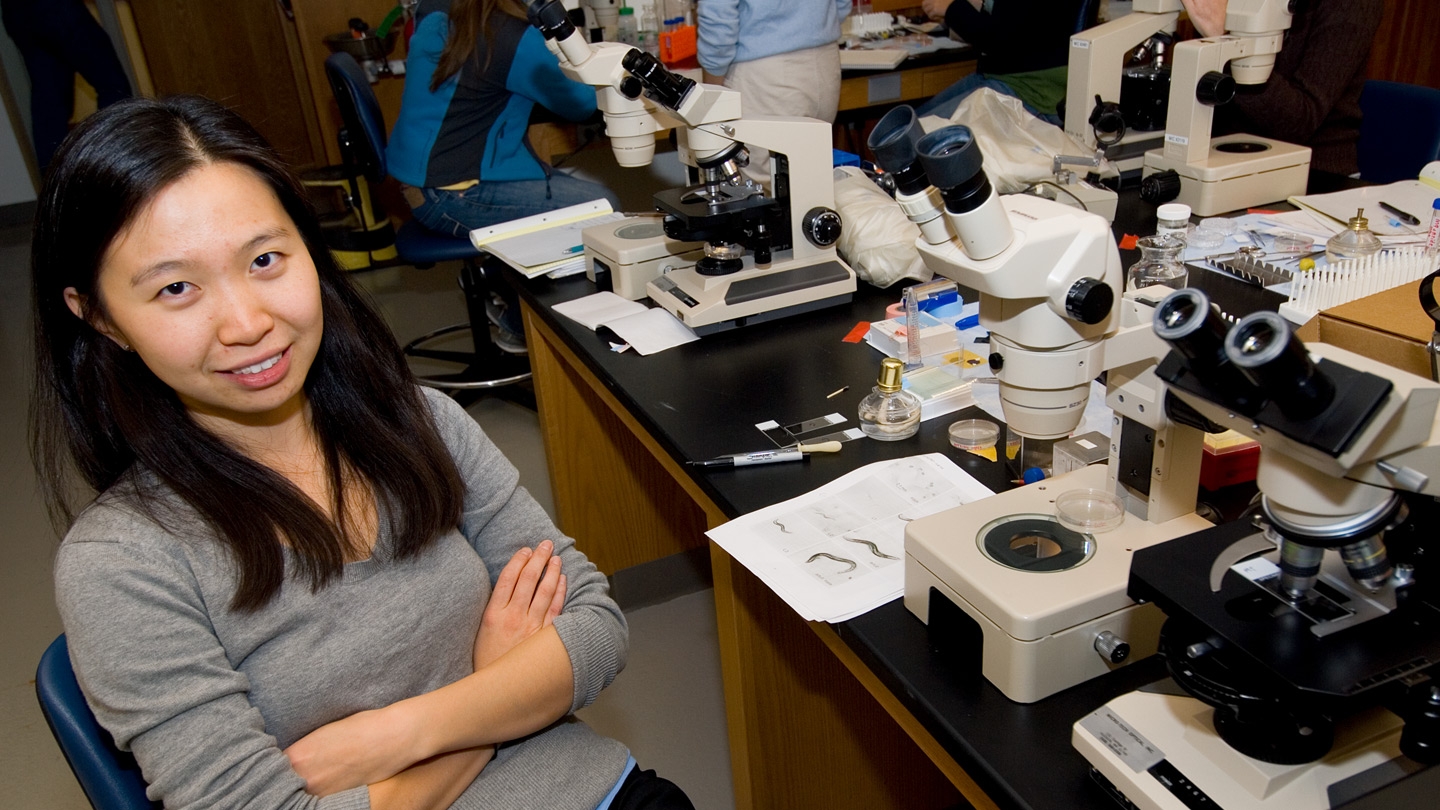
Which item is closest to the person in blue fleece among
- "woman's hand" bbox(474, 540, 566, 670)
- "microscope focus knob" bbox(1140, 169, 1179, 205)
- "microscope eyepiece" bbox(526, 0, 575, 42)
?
"microscope eyepiece" bbox(526, 0, 575, 42)

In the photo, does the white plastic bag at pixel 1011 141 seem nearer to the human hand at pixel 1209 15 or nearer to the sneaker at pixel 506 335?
the human hand at pixel 1209 15

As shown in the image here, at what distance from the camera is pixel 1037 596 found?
90 centimetres

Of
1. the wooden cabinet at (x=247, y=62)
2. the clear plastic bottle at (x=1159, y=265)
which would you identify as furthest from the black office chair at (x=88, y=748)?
the wooden cabinet at (x=247, y=62)

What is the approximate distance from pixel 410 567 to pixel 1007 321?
679mm

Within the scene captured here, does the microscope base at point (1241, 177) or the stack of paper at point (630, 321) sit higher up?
the microscope base at point (1241, 177)

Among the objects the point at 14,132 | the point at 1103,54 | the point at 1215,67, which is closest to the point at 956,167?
the point at 1215,67

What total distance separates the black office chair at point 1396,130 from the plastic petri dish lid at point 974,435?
1.58 metres

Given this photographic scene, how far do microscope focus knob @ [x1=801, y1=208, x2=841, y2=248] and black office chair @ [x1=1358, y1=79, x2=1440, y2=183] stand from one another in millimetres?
1418

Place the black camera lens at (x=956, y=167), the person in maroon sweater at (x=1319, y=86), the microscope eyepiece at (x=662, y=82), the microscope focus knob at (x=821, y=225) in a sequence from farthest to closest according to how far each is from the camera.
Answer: the person in maroon sweater at (x=1319, y=86) < the microscope focus knob at (x=821, y=225) < the microscope eyepiece at (x=662, y=82) < the black camera lens at (x=956, y=167)

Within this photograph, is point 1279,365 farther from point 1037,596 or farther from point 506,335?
point 506,335

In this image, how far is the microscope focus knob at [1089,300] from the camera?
0.94 meters

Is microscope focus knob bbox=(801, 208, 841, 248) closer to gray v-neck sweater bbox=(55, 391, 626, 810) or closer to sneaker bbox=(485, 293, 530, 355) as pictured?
gray v-neck sweater bbox=(55, 391, 626, 810)

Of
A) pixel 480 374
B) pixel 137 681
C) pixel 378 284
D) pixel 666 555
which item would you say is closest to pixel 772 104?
Result: pixel 480 374

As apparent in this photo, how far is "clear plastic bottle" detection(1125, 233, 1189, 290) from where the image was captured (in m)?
1.72
